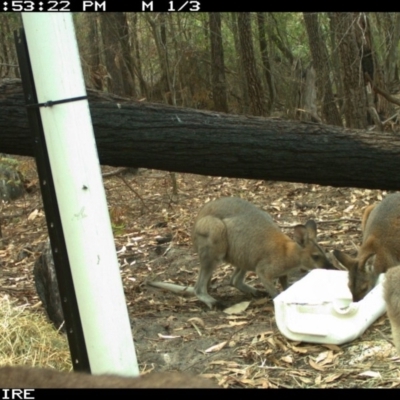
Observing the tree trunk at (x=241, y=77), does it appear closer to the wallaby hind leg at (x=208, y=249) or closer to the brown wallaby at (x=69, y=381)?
the wallaby hind leg at (x=208, y=249)

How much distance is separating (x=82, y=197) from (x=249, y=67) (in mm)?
12201

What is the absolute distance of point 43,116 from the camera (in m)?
4.21

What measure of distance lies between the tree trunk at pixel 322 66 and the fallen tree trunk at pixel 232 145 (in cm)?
719

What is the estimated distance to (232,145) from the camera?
6719 millimetres

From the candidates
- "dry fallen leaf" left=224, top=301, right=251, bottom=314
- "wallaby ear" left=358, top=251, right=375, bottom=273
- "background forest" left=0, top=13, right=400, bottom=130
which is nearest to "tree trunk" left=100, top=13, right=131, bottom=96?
"background forest" left=0, top=13, right=400, bottom=130

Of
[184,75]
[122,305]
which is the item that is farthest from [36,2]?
[184,75]

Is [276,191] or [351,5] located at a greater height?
[351,5]

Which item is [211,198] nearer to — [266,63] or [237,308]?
[237,308]

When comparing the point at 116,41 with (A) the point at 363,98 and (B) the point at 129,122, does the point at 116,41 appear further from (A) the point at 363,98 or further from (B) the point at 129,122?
(B) the point at 129,122

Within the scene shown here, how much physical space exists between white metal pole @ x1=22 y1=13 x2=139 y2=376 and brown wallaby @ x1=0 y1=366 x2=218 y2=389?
2.02 m

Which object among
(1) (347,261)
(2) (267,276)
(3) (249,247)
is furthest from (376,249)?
(3) (249,247)

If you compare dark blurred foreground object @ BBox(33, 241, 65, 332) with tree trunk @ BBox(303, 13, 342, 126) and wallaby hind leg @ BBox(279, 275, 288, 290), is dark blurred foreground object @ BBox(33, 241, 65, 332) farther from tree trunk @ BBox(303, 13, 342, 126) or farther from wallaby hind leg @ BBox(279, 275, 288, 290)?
tree trunk @ BBox(303, 13, 342, 126)

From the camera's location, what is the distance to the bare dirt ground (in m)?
5.84

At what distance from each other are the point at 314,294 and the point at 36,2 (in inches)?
149
